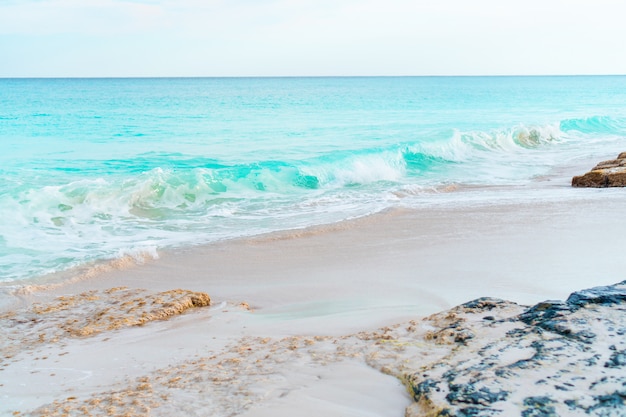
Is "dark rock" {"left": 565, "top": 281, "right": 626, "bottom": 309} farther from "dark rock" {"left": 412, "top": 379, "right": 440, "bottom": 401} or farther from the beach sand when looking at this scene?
"dark rock" {"left": 412, "top": 379, "right": 440, "bottom": 401}

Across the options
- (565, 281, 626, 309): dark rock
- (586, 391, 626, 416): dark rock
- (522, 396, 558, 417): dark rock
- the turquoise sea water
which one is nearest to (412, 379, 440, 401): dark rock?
(522, 396, 558, 417): dark rock

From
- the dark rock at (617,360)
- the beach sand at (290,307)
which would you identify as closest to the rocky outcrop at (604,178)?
the beach sand at (290,307)

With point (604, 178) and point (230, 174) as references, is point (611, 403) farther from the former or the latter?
point (230, 174)

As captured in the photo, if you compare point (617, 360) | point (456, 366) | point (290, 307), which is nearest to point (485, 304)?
point (456, 366)

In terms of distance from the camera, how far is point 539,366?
113 inches

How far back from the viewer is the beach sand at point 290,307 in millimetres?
3184

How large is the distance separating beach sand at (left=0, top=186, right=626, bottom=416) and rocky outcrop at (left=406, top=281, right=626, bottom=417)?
0.70 ft

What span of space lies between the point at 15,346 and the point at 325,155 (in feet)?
45.9

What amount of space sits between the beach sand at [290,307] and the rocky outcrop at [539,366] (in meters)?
0.21

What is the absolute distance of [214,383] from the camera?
3.32 metres

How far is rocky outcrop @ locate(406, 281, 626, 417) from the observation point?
99.6 inches

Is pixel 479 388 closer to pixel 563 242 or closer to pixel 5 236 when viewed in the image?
pixel 563 242

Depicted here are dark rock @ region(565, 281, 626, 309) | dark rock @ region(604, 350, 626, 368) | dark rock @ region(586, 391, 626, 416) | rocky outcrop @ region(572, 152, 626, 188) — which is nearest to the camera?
dark rock @ region(586, 391, 626, 416)

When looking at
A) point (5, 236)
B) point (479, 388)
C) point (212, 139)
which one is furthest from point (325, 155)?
point (479, 388)
